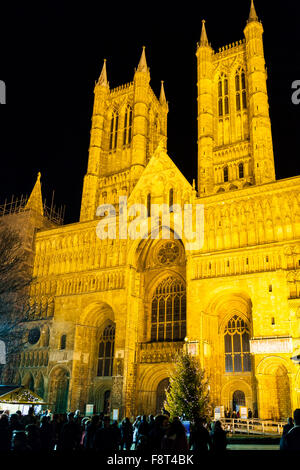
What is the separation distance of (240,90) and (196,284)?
85.1 feet

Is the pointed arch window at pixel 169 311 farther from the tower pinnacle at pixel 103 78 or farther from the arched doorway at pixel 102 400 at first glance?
the tower pinnacle at pixel 103 78

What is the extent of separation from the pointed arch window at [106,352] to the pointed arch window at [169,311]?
3.99 metres

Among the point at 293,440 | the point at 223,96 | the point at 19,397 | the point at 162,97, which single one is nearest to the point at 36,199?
the point at 162,97

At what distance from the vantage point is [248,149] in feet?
139

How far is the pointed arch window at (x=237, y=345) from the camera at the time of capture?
2927cm

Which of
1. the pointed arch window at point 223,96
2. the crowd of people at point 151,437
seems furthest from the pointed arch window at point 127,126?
the crowd of people at point 151,437

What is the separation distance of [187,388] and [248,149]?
90.4ft

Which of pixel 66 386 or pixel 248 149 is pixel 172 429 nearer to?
pixel 66 386

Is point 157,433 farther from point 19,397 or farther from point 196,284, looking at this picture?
point 196,284

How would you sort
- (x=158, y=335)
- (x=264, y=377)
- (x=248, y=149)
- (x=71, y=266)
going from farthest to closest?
(x=248, y=149) → (x=71, y=266) → (x=158, y=335) → (x=264, y=377)

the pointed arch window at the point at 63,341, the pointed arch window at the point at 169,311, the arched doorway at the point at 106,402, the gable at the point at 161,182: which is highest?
the gable at the point at 161,182

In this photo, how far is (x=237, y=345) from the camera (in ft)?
98.1

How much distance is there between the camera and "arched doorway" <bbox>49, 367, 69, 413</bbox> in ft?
109
